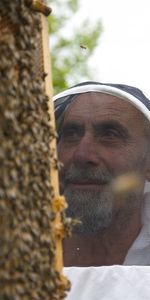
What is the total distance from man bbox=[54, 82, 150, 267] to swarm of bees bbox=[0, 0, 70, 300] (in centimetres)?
195

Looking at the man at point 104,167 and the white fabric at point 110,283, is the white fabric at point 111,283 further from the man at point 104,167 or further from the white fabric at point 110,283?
the man at point 104,167

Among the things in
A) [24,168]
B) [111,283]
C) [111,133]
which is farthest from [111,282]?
[24,168]

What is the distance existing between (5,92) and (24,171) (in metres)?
0.23

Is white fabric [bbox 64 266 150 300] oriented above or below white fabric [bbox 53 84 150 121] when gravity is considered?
below

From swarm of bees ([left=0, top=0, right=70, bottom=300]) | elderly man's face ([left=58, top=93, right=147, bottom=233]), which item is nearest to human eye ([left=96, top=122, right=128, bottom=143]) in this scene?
elderly man's face ([left=58, top=93, right=147, bottom=233])

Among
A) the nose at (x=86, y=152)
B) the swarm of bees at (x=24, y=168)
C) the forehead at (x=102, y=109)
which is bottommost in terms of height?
the nose at (x=86, y=152)

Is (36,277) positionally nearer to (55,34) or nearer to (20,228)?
(20,228)

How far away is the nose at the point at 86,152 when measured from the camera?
14.0ft

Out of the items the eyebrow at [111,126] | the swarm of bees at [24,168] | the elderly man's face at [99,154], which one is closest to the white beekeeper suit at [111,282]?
the elderly man's face at [99,154]

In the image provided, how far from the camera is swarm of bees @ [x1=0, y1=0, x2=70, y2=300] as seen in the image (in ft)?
6.45

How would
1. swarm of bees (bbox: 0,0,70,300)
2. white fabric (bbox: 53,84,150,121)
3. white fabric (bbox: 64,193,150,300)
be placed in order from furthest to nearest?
1. white fabric (bbox: 53,84,150,121)
2. white fabric (bbox: 64,193,150,300)
3. swarm of bees (bbox: 0,0,70,300)

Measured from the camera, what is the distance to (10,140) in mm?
2021

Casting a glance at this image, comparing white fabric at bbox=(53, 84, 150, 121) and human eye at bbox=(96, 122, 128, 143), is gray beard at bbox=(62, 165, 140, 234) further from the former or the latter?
white fabric at bbox=(53, 84, 150, 121)

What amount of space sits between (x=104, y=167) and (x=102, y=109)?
1.19 feet
